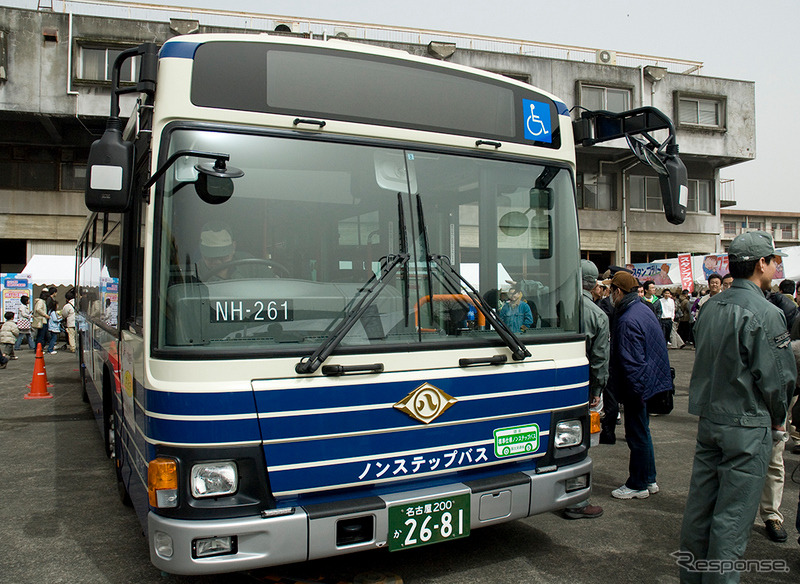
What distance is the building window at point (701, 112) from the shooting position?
29961 millimetres

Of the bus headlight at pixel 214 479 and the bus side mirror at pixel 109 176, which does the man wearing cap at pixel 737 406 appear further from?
the bus side mirror at pixel 109 176

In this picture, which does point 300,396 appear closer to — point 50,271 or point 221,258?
point 221,258

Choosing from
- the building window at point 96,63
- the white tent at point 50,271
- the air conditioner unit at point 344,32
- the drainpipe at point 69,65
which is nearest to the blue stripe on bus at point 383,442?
the white tent at point 50,271

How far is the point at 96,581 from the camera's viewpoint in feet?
12.8

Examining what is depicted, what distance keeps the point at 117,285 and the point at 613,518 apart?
12.9 feet

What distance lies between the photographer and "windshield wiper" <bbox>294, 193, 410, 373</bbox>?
319cm

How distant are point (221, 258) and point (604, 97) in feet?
92.8

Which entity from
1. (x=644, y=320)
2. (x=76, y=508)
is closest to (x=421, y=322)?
(x=644, y=320)

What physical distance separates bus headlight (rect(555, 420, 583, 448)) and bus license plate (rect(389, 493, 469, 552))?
2.60ft

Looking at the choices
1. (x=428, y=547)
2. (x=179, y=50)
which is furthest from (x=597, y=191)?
(x=179, y=50)

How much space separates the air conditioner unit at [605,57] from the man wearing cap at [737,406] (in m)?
27.7

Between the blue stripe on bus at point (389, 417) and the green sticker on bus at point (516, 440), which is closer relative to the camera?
the blue stripe on bus at point (389, 417)

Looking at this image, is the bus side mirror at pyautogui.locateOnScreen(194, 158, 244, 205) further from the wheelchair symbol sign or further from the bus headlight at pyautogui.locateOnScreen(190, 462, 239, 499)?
the wheelchair symbol sign

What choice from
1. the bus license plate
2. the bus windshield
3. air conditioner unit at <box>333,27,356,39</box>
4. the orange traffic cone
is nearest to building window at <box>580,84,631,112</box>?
air conditioner unit at <box>333,27,356,39</box>
